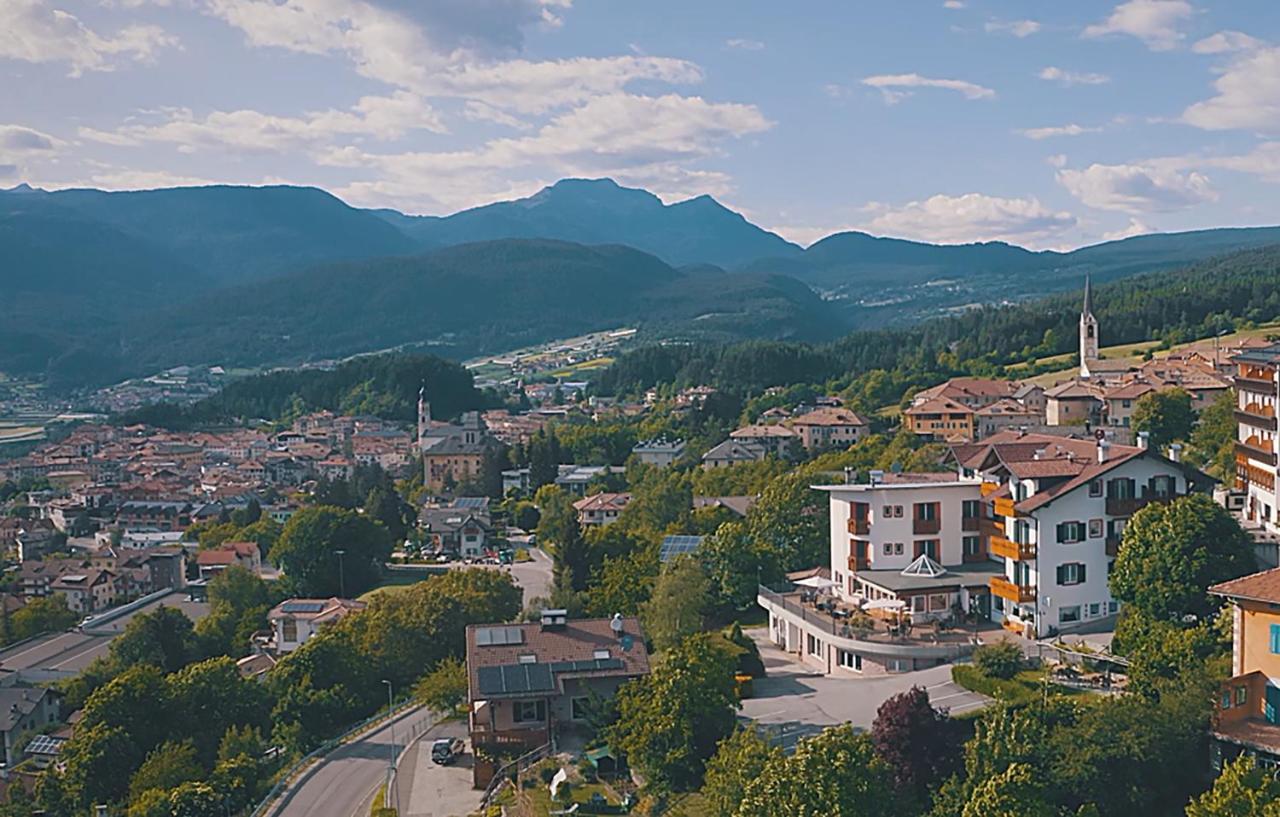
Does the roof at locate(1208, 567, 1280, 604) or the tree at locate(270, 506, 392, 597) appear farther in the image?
the tree at locate(270, 506, 392, 597)

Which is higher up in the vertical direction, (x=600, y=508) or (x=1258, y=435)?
(x=1258, y=435)

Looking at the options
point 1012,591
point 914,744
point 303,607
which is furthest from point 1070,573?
point 303,607

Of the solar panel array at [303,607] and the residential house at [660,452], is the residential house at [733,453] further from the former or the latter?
the solar panel array at [303,607]

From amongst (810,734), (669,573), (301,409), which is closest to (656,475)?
(669,573)

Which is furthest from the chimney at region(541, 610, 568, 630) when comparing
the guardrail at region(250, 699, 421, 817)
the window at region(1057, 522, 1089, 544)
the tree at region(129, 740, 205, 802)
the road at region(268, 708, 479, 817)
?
the window at region(1057, 522, 1089, 544)

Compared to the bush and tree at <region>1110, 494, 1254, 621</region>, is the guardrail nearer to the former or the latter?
the bush

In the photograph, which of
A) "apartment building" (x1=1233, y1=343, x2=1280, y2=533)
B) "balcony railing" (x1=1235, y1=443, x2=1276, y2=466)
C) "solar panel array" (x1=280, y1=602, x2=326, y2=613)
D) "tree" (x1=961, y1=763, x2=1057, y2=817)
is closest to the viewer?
"tree" (x1=961, y1=763, x2=1057, y2=817)

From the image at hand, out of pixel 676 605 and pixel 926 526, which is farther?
pixel 676 605

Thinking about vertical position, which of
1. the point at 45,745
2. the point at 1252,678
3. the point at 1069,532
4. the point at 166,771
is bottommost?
the point at 45,745

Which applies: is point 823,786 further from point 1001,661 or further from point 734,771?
point 1001,661
